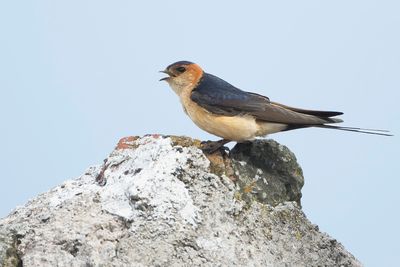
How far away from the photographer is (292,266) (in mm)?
4973

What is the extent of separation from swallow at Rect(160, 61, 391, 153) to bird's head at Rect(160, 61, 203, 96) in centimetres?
12

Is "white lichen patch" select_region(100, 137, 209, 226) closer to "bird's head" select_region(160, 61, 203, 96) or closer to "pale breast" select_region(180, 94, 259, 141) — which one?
"pale breast" select_region(180, 94, 259, 141)

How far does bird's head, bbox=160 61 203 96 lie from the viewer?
7078mm

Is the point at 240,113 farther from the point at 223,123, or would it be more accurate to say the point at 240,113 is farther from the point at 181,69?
the point at 181,69

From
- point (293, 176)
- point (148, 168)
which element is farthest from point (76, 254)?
point (293, 176)

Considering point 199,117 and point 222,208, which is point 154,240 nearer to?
point 222,208

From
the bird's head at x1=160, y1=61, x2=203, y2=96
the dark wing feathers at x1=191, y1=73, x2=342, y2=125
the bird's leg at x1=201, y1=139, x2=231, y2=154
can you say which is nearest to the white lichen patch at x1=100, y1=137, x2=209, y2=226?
the bird's leg at x1=201, y1=139, x2=231, y2=154

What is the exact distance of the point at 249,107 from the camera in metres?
6.68

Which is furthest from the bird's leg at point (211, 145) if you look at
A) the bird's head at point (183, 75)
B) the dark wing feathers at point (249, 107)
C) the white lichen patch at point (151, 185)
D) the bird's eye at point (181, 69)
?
the bird's eye at point (181, 69)

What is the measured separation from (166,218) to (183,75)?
8.93 feet

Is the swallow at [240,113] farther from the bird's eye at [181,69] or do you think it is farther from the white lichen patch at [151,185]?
the white lichen patch at [151,185]

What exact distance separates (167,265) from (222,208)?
1.97 feet

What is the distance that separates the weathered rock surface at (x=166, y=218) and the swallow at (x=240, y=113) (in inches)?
37.4

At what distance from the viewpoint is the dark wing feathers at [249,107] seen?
6.63m
